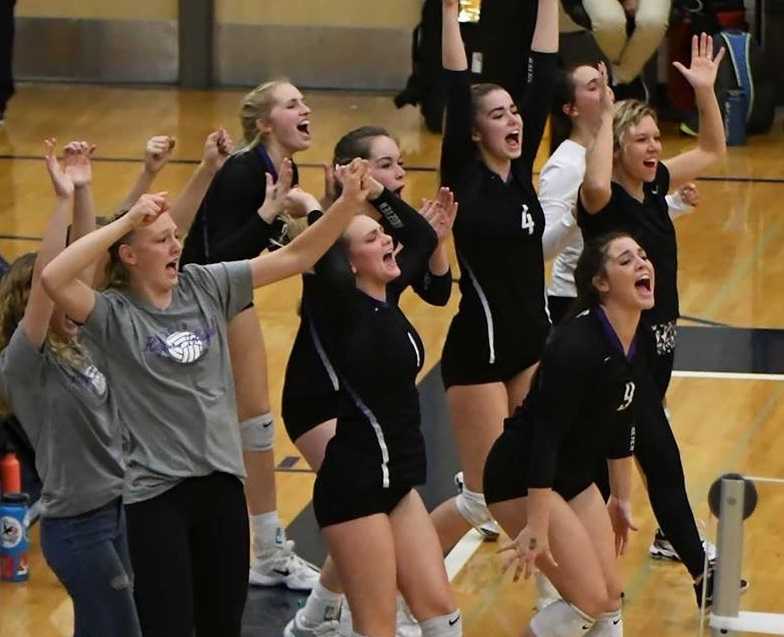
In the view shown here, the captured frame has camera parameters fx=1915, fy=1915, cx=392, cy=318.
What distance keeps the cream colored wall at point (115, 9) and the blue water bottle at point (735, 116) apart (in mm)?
4840

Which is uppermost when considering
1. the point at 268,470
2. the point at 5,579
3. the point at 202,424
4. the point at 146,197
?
the point at 146,197

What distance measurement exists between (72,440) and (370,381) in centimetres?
87

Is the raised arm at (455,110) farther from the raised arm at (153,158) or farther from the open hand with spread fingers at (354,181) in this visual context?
the open hand with spread fingers at (354,181)

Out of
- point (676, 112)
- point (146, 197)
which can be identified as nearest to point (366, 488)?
point (146, 197)

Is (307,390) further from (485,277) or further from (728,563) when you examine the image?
(728,563)

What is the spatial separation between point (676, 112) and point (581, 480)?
940 centimetres

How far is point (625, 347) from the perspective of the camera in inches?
225

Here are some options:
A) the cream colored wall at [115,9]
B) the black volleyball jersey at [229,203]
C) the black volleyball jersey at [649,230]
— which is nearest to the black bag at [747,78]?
the cream colored wall at [115,9]

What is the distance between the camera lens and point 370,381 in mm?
5555

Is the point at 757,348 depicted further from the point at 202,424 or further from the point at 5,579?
the point at 202,424

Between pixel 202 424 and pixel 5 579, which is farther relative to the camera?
pixel 5 579

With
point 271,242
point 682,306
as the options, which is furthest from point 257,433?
point 682,306

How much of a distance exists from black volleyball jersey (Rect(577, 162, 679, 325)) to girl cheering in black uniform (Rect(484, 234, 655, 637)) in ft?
2.24

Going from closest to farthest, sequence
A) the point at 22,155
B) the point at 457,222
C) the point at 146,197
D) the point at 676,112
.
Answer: the point at 146,197, the point at 457,222, the point at 22,155, the point at 676,112
